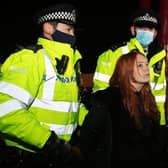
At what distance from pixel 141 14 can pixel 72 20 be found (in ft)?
5.01

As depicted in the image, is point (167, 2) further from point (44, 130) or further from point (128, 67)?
point (44, 130)

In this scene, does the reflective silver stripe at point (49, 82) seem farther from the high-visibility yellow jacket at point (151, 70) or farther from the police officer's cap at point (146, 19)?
the police officer's cap at point (146, 19)

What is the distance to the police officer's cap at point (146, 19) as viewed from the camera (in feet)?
13.9

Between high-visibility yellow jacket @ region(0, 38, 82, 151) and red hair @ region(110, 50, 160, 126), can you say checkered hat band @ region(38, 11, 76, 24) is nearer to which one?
high-visibility yellow jacket @ region(0, 38, 82, 151)

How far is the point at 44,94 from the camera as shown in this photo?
8.79 ft

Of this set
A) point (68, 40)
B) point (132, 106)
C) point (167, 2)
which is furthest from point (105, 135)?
point (167, 2)

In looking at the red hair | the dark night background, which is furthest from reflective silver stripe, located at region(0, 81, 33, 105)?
the dark night background

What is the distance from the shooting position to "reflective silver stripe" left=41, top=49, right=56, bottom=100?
2.68 metres

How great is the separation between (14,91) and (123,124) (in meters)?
0.75

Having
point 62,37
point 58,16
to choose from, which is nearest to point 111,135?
point 62,37

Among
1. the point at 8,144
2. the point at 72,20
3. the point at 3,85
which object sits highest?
the point at 72,20

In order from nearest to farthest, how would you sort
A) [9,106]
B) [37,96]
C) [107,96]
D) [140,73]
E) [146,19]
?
[9,106], [37,96], [107,96], [140,73], [146,19]

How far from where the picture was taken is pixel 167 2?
5.88m

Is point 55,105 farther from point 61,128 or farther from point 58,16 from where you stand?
point 58,16
